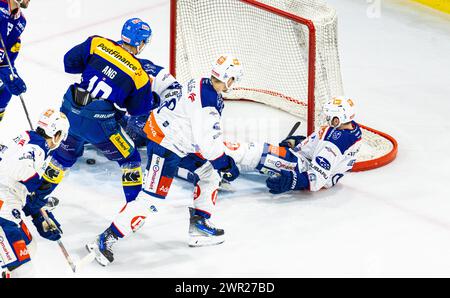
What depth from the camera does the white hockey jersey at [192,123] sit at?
577cm

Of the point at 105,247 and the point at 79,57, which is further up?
the point at 79,57

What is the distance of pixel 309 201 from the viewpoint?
261 inches

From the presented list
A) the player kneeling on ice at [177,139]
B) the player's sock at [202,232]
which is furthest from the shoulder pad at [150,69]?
the player's sock at [202,232]

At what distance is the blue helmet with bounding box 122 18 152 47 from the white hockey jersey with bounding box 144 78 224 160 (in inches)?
15.4

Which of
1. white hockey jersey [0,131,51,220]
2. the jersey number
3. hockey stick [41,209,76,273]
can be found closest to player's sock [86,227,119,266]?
hockey stick [41,209,76,273]

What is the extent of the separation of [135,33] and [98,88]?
1.25ft

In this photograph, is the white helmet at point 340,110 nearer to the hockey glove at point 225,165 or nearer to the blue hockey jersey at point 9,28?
the hockey glove at point 225,165

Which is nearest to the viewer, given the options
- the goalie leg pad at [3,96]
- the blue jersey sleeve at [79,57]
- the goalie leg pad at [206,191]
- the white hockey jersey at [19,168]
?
the white hockey jersey at [19,168]

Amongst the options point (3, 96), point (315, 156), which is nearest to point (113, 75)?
point (3, 96)

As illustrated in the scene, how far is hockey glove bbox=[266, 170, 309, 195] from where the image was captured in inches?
258

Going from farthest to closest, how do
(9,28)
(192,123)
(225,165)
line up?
(9,28), (225,165), (192,123)

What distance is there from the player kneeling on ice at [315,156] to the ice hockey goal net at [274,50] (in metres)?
0.32

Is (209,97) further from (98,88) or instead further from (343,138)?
(343,138)

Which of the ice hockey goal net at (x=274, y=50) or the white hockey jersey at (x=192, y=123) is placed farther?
the ice hockey goal net at (x=274, y=50)
